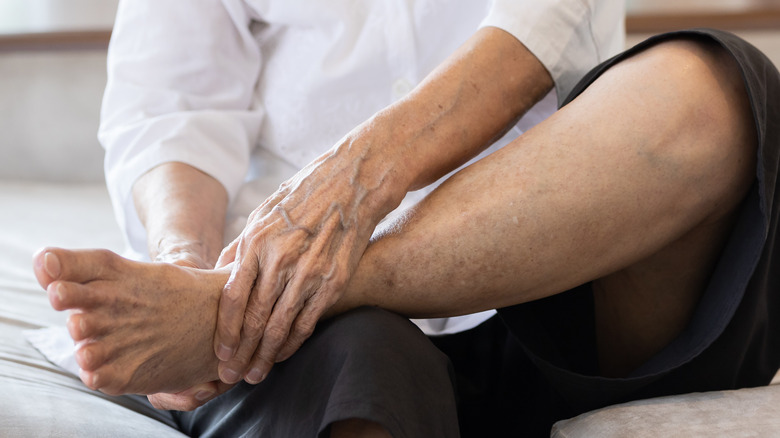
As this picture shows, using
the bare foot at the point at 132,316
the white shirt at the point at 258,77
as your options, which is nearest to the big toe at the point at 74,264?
the bare foot at the point at 132,316

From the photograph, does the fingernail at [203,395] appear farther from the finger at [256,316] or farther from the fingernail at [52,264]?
the fingernail at [52,264]

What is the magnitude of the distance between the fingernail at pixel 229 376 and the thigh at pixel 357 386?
21 mm

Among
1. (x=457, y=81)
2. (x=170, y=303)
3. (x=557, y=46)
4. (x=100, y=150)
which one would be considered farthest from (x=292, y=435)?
(x=100, y=150)

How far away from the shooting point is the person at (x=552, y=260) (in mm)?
539

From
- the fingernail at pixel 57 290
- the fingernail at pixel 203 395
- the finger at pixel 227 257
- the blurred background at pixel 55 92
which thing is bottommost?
the blurred background at pixel 55 92

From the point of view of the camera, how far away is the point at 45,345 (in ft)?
2.66

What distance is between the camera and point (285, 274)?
23.9 inches

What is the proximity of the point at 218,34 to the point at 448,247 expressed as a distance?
508 millimetres

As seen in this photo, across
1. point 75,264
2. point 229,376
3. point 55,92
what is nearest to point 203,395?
point 229,376

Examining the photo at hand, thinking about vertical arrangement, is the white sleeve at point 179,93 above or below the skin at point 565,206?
below

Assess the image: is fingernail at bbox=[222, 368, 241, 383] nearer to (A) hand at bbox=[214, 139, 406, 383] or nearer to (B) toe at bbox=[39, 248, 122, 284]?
(A) hand at bbox=[214, 139, 406, 383]

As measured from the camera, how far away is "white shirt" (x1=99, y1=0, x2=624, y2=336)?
88cm

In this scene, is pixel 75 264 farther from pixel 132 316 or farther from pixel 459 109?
pixel 459 109

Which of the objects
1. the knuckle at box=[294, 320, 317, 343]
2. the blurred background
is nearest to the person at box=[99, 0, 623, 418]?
the knuckle at box=[294, 320, 317, 343]
